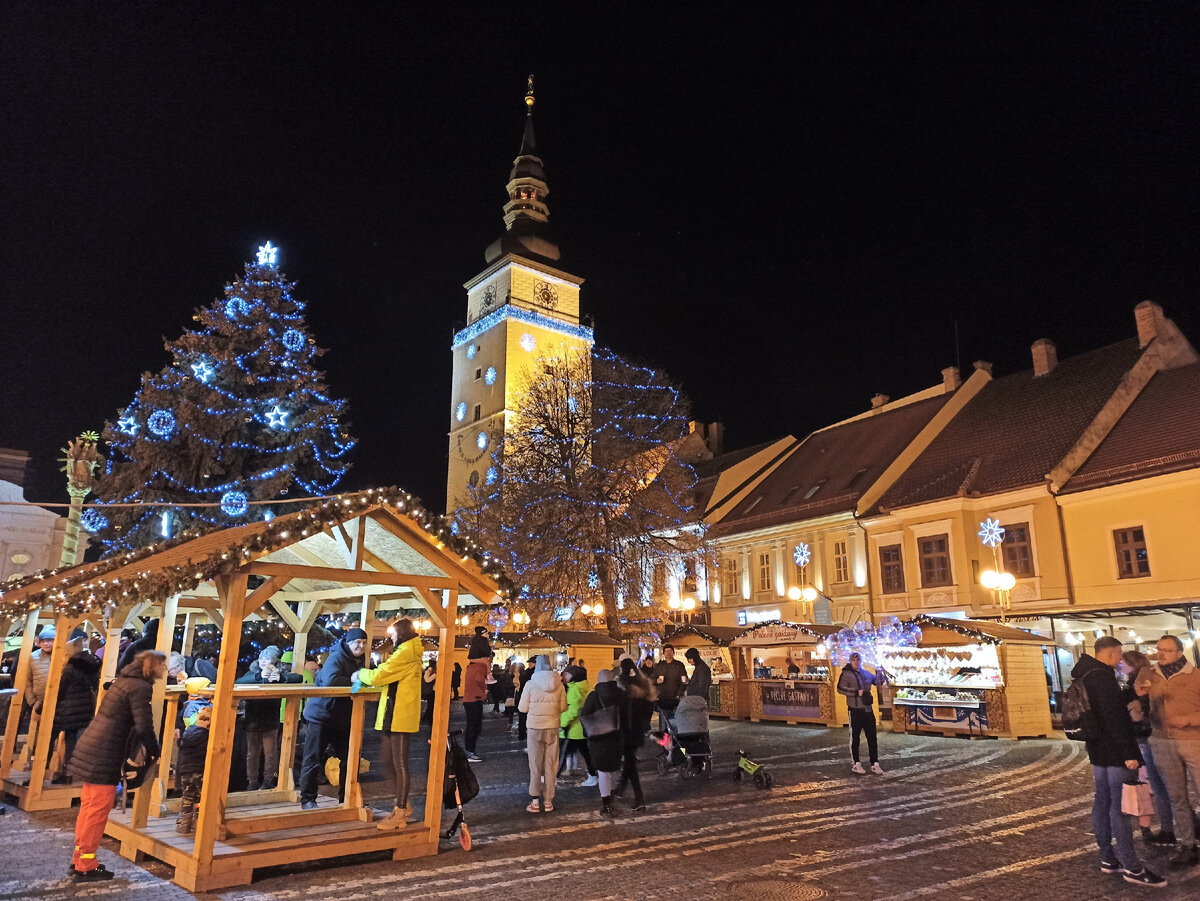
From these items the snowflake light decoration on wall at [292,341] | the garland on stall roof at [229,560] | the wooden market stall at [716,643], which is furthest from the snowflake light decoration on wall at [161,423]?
the wooden market stall at [716,643]

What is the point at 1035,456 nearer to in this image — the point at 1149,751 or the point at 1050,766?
the point at 1050,766

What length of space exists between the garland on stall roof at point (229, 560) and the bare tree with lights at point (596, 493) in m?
18.9

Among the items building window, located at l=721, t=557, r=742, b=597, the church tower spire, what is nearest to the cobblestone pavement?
building window, located at l=721, t=557, r=742, b=597

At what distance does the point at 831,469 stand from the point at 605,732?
28867 mm

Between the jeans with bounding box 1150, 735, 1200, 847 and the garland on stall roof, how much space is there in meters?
6.59

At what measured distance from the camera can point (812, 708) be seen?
22125 mm

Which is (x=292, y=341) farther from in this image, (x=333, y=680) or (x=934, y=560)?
(x=934, y=560)

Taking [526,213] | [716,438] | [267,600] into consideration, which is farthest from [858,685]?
[526,213]

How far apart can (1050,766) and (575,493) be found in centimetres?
1779

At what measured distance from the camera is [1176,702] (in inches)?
300

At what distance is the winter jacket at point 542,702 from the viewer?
393 inches

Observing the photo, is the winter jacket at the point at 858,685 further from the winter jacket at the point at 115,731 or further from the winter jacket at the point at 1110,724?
the winter jacket at the point at 115,731

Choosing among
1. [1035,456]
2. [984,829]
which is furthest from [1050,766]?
[1035,456]

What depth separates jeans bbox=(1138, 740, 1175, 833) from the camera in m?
8.00
